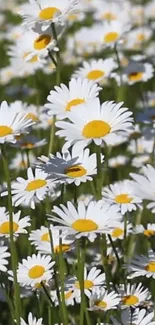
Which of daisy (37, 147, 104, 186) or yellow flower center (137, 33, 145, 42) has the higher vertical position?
yellow flower center (137, 33, 145, 42)

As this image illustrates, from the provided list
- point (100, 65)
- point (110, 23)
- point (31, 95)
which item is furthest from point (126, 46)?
point (100, 65)

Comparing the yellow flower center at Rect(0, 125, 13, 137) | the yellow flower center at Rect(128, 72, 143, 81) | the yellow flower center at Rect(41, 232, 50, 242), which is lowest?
the yellow flower center at Rect(41, 232, 50, 242)

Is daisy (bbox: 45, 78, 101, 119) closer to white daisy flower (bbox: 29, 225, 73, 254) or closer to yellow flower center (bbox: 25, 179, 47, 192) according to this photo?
yellow flower center (bbox: 25, 179, 47, 192)

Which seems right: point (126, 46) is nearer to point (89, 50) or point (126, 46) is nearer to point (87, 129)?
point (89, 50)

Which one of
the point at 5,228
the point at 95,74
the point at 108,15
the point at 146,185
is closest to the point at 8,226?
the point at 5,228

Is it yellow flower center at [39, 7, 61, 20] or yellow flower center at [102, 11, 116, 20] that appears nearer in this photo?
yellow flower center at [39, 7, 61, 20]

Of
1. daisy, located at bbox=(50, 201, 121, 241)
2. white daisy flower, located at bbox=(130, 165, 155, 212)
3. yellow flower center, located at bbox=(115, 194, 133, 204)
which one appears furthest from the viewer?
yellow flower center, located at bbox=(115, 194, 133, 204)

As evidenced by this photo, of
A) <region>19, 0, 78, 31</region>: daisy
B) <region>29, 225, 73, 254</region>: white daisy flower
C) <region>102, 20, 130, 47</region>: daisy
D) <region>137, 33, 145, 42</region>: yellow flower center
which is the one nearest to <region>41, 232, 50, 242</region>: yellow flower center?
<region>29, 225, 73, 254</region>: white daisy flower
